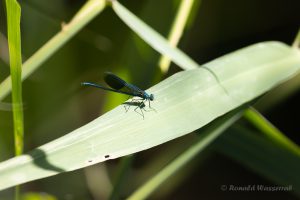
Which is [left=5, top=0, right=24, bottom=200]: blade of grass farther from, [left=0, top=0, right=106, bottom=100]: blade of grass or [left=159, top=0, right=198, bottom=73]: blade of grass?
[left=159, top=0, right=198, bottom=73]: blade of grass

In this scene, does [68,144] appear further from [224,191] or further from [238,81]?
[224,191]

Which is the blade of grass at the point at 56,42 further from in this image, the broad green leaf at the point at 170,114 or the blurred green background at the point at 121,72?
the broad green leaf at the point at 170,114

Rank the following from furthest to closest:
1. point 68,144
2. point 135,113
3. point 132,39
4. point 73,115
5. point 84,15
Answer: point 73,115 < point 132,39 < point 84,15 < point 135,113 < point 68,144

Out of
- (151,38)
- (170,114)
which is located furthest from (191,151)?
(151,38)

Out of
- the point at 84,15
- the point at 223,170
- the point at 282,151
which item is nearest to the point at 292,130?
the point at 223,170

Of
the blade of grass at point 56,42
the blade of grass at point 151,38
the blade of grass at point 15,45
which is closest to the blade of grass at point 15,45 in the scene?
the blade of grass at point 15,45
